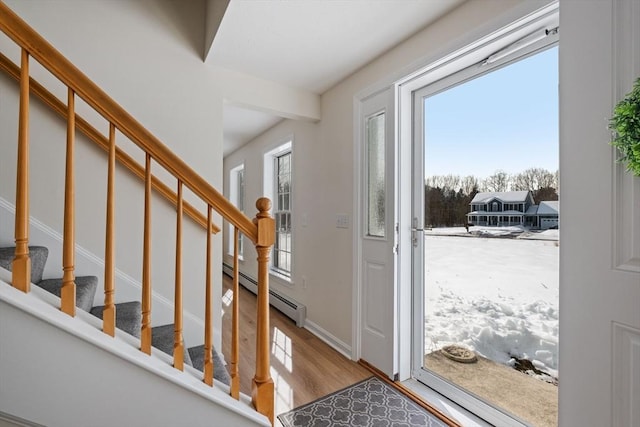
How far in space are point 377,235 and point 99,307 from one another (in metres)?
1.89

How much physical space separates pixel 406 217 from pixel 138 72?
211 centimetres

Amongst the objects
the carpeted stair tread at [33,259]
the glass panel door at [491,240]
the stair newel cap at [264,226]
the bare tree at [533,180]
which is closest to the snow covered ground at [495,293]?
the glass panel door at [491,240]

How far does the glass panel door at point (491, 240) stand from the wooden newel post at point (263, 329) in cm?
122

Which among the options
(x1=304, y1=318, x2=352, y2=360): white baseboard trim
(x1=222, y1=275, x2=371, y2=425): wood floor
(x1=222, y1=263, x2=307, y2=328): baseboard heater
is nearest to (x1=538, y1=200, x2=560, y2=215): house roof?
(x1=222, y1=275, x2=371, y2=425): wood floor

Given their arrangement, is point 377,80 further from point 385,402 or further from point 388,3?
point 385,402

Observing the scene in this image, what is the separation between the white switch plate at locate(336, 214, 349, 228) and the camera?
2.58m

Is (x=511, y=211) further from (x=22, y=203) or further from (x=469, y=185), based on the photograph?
(x=22, y=203)

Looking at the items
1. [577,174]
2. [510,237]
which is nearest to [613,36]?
[577,174]

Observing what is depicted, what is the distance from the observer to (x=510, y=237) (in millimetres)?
1696

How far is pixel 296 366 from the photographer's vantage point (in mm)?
2338

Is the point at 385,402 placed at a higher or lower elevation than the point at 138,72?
lower

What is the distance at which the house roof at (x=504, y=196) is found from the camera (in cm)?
163

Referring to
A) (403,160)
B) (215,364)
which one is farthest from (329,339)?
(403,160)

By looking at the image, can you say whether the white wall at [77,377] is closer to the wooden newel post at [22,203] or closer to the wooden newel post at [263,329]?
the wooden newel post at [22,203]
